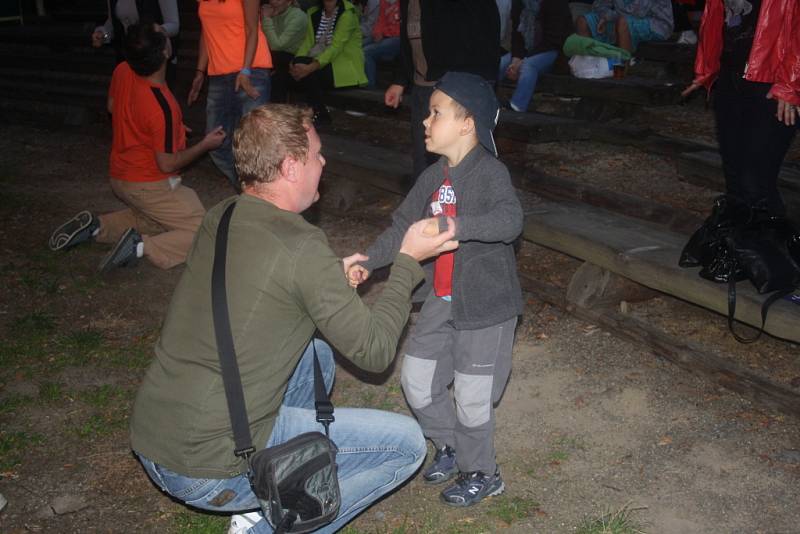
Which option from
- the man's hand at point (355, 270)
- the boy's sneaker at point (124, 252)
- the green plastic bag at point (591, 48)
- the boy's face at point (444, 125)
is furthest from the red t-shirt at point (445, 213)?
the green plastic bag at point (591, 48)

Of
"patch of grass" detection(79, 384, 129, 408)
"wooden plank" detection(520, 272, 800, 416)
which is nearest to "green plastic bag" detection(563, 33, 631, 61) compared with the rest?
"wooden plank" detection(520, 272, 800, 416)

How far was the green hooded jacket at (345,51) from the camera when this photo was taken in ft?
32.1

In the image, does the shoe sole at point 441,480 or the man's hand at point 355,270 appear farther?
the shoe sole at point 441,480

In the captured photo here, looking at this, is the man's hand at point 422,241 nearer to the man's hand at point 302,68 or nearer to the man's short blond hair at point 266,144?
the man's short blond hair at point 266,144

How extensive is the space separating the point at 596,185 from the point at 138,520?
479 centimetres

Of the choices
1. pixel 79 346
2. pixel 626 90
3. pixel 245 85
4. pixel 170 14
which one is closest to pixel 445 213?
pixel 79 346

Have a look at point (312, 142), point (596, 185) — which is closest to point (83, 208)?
point (596, 185)

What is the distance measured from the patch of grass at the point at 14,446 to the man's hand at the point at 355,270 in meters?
2.15

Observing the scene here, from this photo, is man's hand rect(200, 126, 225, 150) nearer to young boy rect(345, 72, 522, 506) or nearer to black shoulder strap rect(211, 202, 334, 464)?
young boy rect(345, 72, 522, 506)

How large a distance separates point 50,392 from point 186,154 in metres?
2.12

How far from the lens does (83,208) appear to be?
8.53 m

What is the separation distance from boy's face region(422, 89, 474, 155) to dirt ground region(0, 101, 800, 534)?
1.60 m

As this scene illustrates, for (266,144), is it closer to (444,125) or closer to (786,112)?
(444,125)

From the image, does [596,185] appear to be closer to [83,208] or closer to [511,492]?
[511,492]
